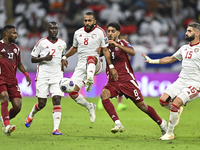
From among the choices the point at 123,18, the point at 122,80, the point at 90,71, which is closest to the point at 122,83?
the point at 122,80

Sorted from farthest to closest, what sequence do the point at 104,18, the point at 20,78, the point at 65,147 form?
1. the point at 104,18
2. the point at 20,78
3. the point at 65,147

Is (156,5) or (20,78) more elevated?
(156,5)

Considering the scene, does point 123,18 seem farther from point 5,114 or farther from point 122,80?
point 5,114

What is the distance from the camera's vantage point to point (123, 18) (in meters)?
19.0

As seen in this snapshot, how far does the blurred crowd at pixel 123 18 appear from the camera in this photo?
1758 centimetres

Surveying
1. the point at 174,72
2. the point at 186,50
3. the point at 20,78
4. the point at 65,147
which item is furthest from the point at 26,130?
the point at 174,72

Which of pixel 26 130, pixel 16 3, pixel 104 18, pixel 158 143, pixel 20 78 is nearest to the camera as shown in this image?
pixel 158 143

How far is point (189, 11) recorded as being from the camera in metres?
19.5

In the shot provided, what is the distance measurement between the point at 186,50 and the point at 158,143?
195cm

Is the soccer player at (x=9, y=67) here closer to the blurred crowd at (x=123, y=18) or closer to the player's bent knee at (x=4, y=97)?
the player's bent knee at (x=4, y=97)

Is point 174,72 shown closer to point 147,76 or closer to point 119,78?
point 147,76

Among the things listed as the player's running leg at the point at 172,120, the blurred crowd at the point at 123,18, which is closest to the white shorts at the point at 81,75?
the player's running leg at the point at 172,120

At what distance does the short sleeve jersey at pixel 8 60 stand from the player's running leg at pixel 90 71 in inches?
60.8

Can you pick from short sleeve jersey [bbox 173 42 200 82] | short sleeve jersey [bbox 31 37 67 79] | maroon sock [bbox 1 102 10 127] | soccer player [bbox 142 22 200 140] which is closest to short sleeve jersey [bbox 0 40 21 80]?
maroon sock [bbox 1 102 10 127]
